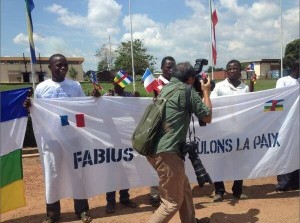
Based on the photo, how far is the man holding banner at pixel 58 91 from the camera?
15.1 ft

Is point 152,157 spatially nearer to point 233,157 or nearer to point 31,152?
point 233,157

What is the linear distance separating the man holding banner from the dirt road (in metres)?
0.15

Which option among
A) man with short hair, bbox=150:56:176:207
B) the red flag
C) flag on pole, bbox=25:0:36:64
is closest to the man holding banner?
the red flag

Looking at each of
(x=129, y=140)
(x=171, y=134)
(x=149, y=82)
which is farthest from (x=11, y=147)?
(x=171, y=134)

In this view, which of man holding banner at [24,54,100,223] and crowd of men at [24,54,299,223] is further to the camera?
man holding banner at [24,54,100,223]

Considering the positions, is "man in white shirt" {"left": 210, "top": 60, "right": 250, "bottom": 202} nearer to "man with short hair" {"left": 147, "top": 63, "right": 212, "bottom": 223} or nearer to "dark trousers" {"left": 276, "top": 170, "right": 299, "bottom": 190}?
"dark trousers" {"left": 276, "top": 170, "right": 299, "bottom": 190}

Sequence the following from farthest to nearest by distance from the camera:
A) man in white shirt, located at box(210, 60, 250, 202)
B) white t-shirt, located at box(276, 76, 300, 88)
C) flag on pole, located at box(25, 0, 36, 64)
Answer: flag on pole, located at box(25, 0, 36, 64) → white t-shirt, located at box(276, 76, 300, 88) → man in white shirt, located at box(210, 60, 250, 202)

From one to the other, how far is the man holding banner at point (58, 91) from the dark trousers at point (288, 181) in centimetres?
296

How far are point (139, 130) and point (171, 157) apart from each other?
41cm

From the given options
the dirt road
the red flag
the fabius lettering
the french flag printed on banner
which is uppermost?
the french flag printed on banner

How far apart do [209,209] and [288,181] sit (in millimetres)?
1527

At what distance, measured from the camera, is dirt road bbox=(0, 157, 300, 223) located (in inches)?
184

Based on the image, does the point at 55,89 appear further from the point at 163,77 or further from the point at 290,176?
the point at 290,176

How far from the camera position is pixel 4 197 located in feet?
14.9
